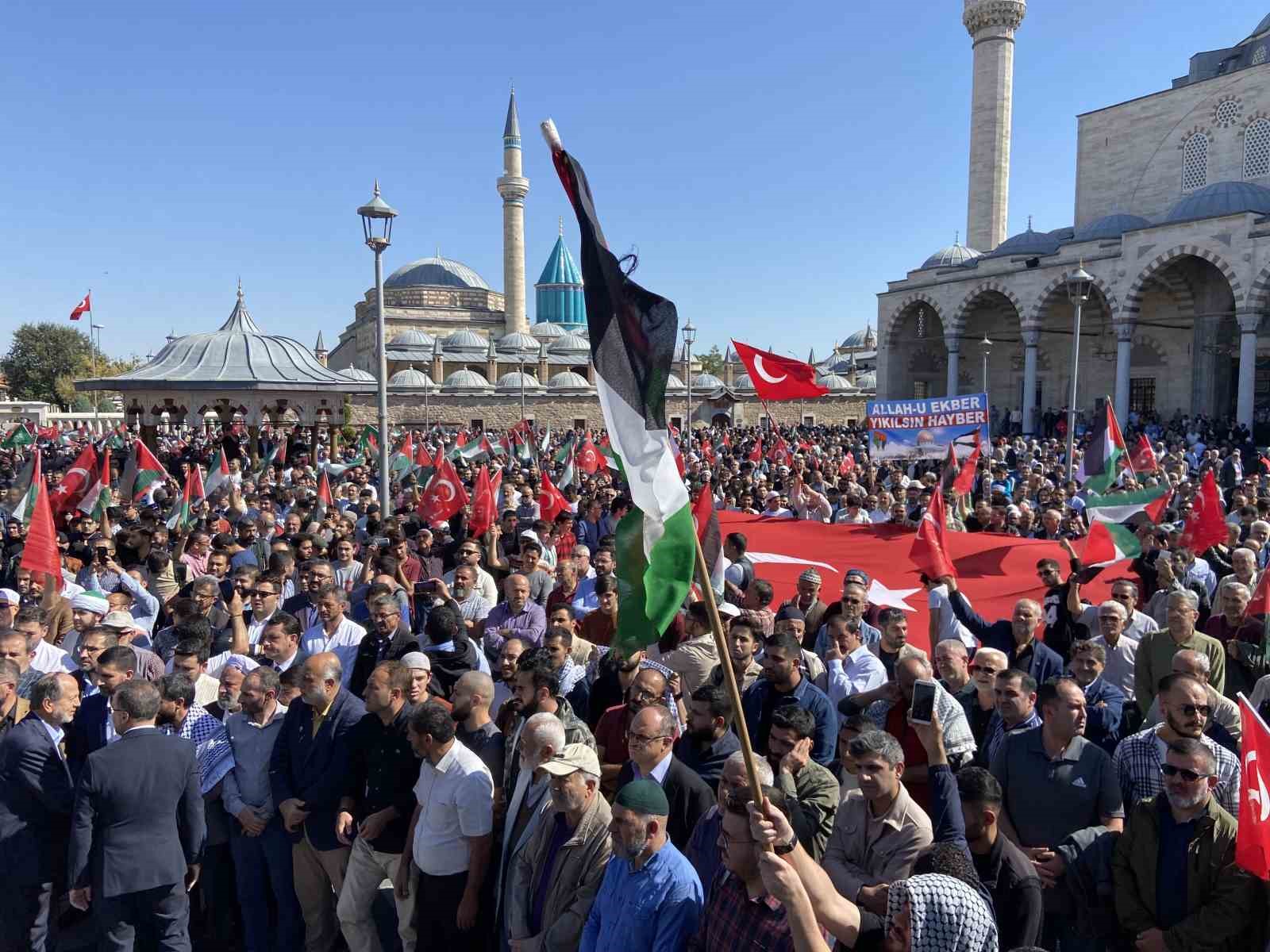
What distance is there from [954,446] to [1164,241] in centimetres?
2069

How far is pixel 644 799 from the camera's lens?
2.75 metres

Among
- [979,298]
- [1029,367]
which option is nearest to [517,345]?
[979,298]

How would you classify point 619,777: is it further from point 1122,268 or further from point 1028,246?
point 1028,246

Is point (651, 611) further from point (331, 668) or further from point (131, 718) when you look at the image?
point (131, 718)

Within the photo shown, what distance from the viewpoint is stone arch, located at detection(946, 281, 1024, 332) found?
33000mm

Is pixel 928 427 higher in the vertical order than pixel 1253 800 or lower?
higher

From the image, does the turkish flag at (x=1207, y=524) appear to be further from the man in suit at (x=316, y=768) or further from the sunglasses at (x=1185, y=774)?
the man in suit at (x=316, y=768)

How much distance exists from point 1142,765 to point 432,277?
215 ft

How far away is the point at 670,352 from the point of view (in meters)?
2.41

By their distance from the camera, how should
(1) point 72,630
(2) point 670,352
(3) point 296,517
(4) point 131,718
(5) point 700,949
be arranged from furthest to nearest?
(3) point 296,517 → (1) point 72,630 → (4) point 131,718 → (5) point 700,949 → (2) point 670,352

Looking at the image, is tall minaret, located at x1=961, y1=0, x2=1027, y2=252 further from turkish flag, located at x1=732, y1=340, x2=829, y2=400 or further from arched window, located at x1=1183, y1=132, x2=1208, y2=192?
turkish flag, located at x1=732, y1=340, x2=829, y2=400

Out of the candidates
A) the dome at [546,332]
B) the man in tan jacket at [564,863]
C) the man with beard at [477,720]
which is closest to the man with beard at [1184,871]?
the man in tan jacket at [564,863]

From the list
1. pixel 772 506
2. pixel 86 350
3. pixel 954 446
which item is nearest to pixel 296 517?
pixel 772 506

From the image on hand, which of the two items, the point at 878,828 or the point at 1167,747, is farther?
the point at 1167,747
